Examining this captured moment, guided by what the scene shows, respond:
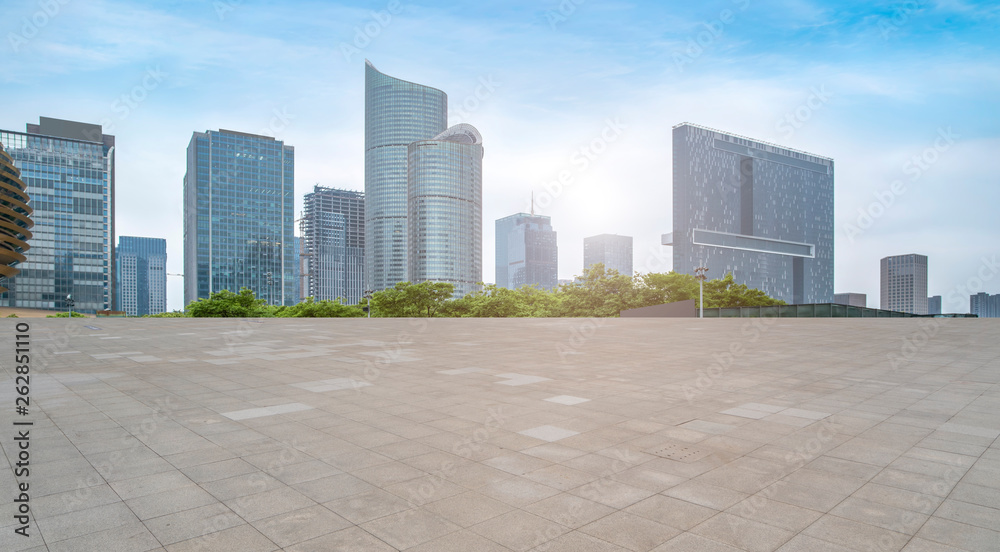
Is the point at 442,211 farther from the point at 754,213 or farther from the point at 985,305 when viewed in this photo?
the point at 985,305

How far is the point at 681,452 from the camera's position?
18.0ft

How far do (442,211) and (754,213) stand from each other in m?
103

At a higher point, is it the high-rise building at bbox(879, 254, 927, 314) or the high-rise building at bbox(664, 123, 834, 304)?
the high-rise building at bbox(664, 123, 834, 304)

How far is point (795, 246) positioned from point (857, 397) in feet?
620

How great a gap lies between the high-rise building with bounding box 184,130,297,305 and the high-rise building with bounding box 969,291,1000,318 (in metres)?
200

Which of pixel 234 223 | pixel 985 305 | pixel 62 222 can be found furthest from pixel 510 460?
pixel 234 223

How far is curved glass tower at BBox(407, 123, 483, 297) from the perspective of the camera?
7057 inches

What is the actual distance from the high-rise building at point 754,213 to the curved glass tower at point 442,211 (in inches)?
2697

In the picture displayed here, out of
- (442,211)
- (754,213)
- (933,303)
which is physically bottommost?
(933,303)

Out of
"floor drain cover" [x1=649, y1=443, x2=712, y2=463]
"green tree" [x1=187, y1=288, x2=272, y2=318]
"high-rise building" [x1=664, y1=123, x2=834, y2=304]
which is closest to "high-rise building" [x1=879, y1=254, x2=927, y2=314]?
"high-rise building" [x1=664, y1=123, x2=834, y2=304]

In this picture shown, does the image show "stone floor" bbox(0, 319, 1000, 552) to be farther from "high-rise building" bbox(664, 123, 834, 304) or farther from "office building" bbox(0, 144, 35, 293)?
"high-rise building" bbox(664, 123, 834, 304)

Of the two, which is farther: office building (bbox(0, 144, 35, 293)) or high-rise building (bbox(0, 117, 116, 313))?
high-rise building (bbox(0, 117, 116, 313))

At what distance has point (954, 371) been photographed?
11.0 meters

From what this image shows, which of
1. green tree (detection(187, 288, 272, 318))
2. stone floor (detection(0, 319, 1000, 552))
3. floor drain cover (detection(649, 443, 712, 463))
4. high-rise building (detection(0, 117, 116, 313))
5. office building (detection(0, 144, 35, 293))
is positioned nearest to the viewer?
stone floor (detection(0, 319, 1000, 552))
